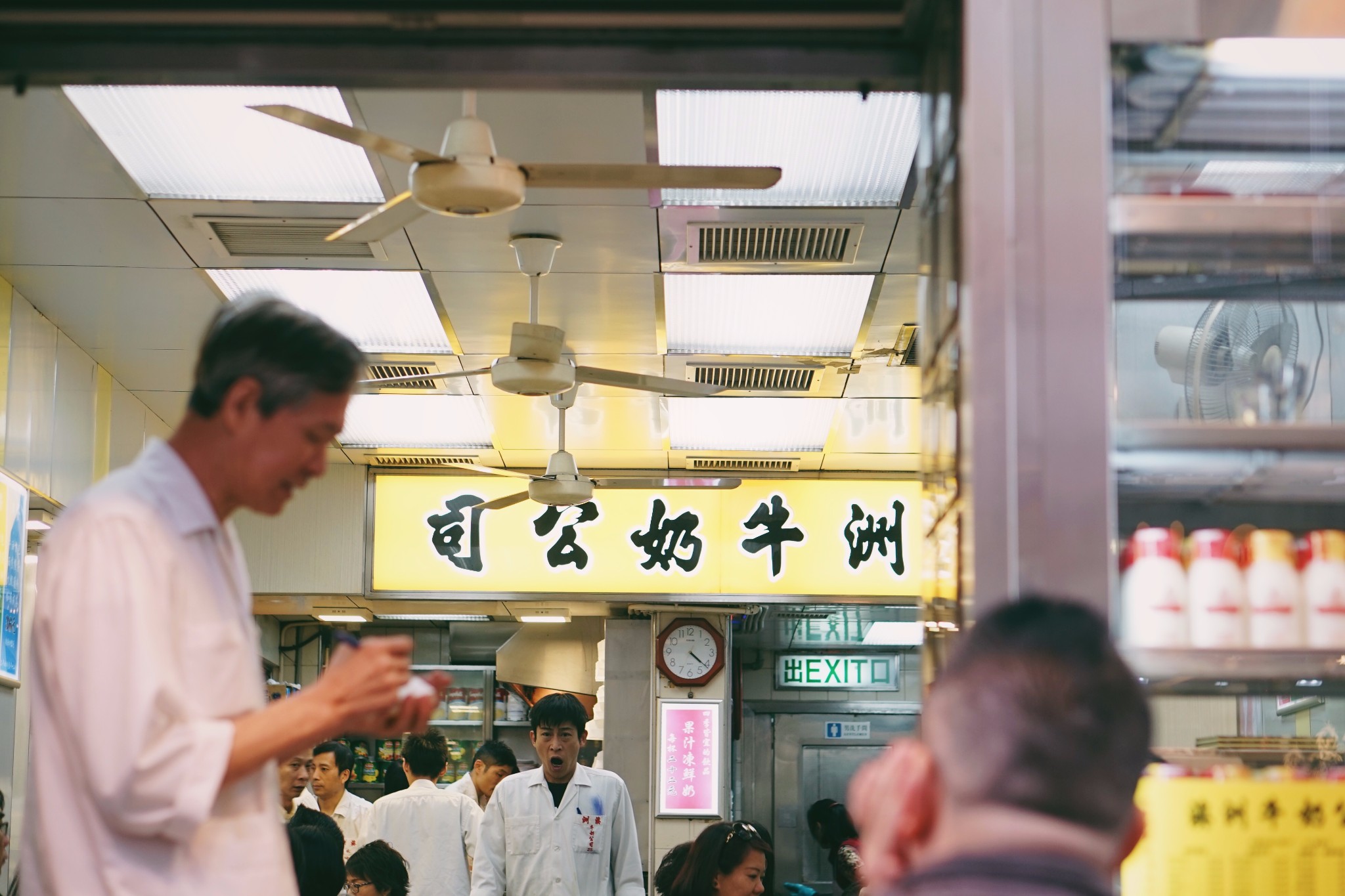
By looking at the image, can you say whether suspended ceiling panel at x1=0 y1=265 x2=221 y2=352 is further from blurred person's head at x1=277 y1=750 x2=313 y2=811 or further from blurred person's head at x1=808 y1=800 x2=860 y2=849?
blurred person's head at x1=808 y1=800 x2=860 y2=849

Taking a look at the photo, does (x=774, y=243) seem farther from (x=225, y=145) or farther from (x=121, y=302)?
(x=121, y=302)

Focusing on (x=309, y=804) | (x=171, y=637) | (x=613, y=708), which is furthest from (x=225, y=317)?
(x=613, y=708)

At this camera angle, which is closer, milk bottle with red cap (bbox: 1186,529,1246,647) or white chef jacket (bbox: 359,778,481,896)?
milk bottle with red cap (bbox: 1186,529,1246,647)

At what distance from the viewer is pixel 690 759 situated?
8828 millimetres

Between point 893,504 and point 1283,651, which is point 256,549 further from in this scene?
point 1283,651

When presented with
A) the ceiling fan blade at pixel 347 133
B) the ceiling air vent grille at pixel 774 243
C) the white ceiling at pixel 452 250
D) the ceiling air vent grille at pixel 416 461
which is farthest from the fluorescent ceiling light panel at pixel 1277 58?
the ceiling air vent grille at pixel 416 461

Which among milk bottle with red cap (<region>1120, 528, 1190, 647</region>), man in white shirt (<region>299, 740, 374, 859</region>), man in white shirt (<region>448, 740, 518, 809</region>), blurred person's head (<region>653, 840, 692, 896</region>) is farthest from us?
man in white shirt (<region>448, 740, 518, 809</region>)

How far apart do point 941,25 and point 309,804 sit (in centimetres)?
591

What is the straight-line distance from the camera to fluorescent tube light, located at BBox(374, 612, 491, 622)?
903cm

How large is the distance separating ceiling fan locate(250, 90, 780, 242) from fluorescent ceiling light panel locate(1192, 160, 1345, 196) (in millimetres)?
1581

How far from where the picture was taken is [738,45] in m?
2.19

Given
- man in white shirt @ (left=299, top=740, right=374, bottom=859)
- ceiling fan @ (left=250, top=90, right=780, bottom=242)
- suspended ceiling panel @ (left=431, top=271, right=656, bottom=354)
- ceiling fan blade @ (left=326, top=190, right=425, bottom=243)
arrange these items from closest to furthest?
ceiling fan @ (left=250, top=90, right=780, bottom=242) < ceiling fan blade @ (left=326, top=190, right=425, bottom=243) < suspended ceiling panel @ (left=431, top=271, right=656, bottom=354) < man in white shirt @ (left=299, top=740, right=374, bottom=859)

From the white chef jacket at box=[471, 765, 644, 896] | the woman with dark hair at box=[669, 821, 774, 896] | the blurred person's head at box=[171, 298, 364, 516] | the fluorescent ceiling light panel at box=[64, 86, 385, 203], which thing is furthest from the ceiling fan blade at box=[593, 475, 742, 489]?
the blurred person's head at box=[171, 298, 364, 516]

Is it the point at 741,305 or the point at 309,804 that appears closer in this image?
the point at 741,305
